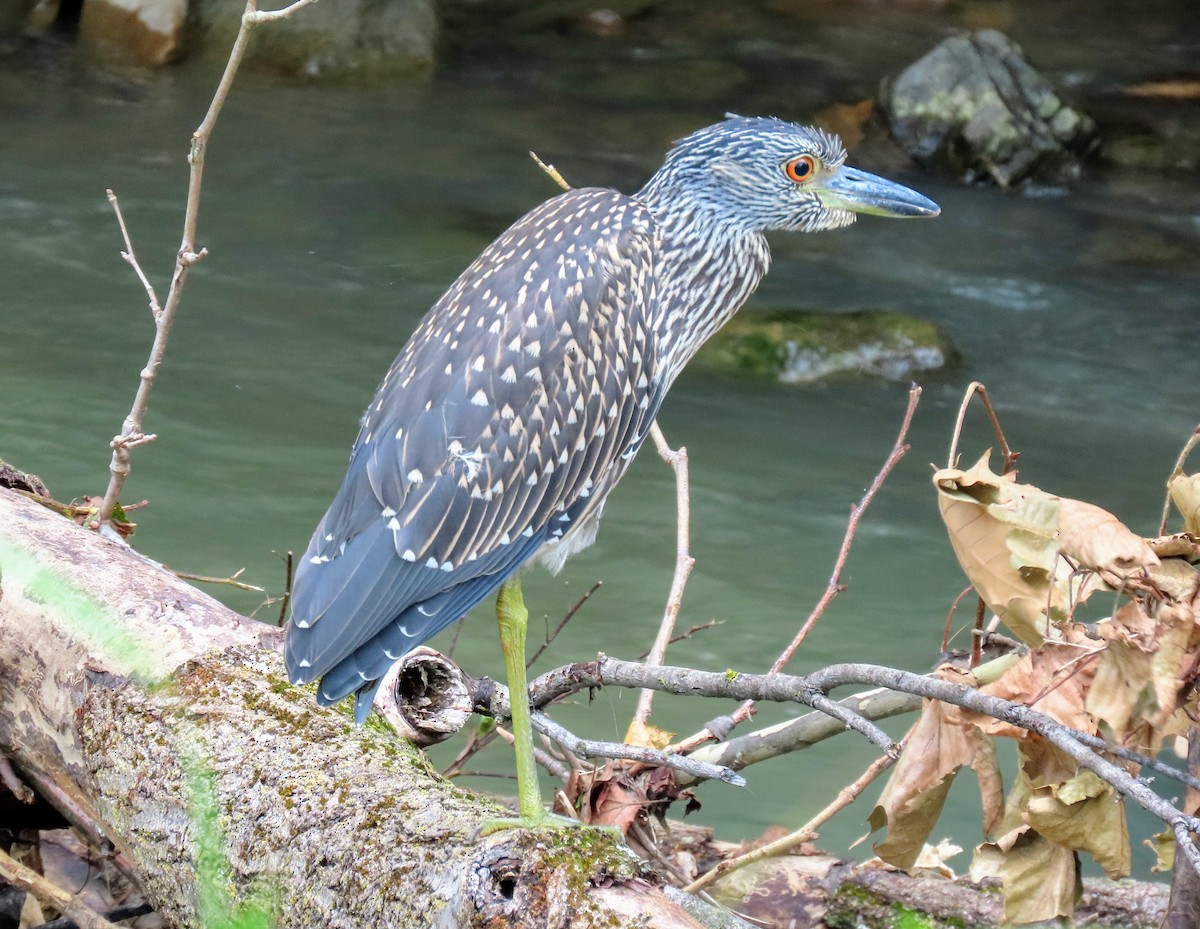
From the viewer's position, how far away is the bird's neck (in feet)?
12.3

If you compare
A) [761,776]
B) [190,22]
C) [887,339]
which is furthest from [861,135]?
[761,776]

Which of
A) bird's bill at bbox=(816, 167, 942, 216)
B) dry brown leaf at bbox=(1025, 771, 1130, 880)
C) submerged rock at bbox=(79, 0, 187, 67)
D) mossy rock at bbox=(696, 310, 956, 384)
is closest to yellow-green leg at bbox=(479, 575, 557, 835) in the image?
dry brown leaf at bbox=(1025, 771, 1130, 880)

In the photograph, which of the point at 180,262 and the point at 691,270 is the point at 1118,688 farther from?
the point at 180,262

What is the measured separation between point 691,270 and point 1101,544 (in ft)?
5.40

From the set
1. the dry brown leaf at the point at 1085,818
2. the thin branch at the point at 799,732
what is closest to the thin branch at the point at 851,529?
the thin branch at the point at 799,732

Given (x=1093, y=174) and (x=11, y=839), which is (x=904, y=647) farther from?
(x=1093, y=174)

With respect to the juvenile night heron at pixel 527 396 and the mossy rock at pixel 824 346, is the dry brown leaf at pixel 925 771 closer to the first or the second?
the juvenile night heron at pixel 527 396

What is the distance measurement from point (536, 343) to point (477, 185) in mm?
9710

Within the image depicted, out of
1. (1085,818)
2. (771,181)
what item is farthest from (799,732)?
(771,181)

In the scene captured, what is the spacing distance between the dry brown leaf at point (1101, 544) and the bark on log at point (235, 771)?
3.01 feet

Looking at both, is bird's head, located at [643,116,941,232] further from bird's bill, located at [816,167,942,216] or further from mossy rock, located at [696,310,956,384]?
mossy rock, located at [696,310,956,384]

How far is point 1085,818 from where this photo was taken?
2535 mm

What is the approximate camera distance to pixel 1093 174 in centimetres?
1398

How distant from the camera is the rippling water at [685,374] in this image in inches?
301
